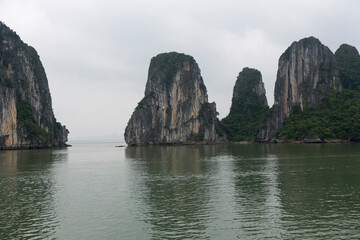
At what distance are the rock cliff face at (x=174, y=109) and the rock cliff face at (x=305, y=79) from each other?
30.5m

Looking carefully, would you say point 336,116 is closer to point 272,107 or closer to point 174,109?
point 272,107

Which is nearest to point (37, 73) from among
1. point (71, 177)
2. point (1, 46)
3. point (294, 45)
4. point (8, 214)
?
point (1, 46)

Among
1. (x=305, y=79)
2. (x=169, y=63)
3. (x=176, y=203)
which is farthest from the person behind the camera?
(x=169, y=63)

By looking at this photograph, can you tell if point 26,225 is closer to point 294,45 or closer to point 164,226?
point 164,226

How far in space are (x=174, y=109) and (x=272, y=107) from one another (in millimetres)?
49016

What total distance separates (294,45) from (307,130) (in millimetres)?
49935

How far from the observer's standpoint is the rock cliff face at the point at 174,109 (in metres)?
167

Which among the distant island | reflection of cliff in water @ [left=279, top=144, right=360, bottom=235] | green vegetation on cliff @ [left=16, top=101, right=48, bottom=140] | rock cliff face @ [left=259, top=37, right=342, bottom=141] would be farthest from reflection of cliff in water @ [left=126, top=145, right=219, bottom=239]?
rock cliff face @ [left=259, top=37, right=342, bottom=141]

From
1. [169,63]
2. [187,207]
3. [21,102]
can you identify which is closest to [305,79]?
[169,63]

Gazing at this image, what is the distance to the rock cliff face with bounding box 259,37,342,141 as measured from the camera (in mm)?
155625

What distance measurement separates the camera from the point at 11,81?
12925 centimetres

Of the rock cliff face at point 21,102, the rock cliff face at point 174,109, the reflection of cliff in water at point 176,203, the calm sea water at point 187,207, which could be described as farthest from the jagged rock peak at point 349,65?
the reflection of cliff in water at point 176,203

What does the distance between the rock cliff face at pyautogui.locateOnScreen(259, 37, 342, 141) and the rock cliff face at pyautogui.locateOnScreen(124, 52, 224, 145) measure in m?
30.5

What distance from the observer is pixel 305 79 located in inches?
6216
